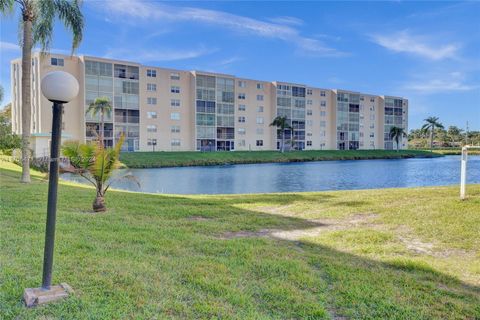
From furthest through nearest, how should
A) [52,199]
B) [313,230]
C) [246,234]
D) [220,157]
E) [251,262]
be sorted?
[220,157] → [313,230] → [246,234] → [251,262] → [52,199]

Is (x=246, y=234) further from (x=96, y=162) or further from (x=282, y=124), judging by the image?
(x=282, y=124)

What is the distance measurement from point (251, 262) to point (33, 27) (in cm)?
1556

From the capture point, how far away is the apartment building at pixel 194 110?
5038 cm

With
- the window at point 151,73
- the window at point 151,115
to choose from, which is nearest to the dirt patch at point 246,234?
the window at point 151,115

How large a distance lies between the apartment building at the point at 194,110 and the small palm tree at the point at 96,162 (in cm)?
2867

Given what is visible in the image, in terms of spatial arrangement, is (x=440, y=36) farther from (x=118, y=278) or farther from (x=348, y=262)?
(x=118, y=278)

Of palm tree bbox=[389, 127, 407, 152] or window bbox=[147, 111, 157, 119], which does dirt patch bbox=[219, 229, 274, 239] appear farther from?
palm tree bbox=[389, 127, 407, 152]

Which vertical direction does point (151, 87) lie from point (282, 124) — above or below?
above

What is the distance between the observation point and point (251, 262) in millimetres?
5305

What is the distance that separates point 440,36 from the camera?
55.7 ft

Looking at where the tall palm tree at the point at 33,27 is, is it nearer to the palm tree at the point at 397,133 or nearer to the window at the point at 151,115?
the window at the point at 151,115

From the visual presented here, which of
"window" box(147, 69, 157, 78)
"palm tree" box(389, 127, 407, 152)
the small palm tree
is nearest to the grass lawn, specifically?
the small palm tree

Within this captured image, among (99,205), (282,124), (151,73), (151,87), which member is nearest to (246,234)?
(99,205)

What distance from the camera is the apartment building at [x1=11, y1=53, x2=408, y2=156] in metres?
50.4
